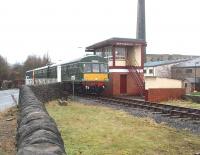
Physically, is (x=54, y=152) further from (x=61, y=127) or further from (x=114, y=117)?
(x=114, y=117)

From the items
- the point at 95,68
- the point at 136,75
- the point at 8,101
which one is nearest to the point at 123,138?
the point at 95,68

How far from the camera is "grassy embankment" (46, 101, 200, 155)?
9.63 meters

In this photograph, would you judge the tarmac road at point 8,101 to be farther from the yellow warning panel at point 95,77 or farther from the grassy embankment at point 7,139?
the grassy embankment at point 7,139

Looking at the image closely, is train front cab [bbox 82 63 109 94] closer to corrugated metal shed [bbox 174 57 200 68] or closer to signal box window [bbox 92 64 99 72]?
signal box window [bbox 92 64 99 72]

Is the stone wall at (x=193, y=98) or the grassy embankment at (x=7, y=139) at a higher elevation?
the stone wall at (x=193, y=98)

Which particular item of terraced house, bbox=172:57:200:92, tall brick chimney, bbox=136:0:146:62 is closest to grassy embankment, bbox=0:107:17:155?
terraced house, bbox=172:57:200:92

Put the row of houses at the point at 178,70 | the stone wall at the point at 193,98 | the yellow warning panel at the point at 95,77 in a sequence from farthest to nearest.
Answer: the row of houses at the point at 178,70 < the yellow warning panel at the point at 95,77 < the stone wall at the point at 193,98

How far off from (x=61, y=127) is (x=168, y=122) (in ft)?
14.5

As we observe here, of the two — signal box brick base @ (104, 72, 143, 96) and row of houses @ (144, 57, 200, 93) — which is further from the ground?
row of houses @ (144, 57, 200, 93)

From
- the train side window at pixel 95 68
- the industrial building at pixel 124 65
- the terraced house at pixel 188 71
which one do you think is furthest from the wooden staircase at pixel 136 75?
the terraced house at pixel 188 71

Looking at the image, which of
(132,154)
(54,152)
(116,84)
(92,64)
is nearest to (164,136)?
(132,154)

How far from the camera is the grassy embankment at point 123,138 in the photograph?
9633 millimetres

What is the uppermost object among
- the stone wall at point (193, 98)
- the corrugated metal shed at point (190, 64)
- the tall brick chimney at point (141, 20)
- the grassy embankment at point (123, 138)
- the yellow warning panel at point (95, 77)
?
the tall brick chimney at point (141, 20)

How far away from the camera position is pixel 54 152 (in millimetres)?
3840
